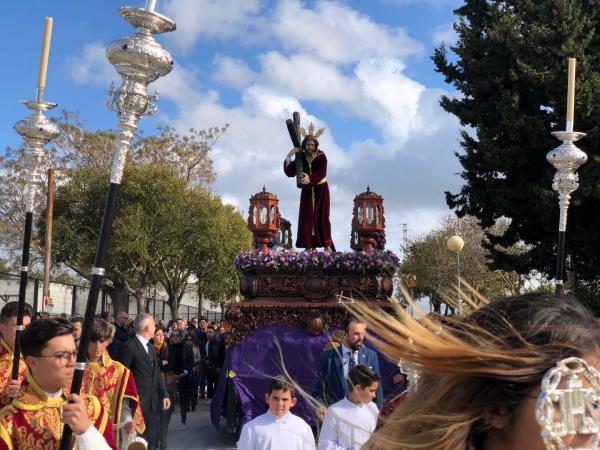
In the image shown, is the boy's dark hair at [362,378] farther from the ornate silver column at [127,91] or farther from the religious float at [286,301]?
the religious float at [286,301]

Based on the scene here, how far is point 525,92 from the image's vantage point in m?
20.8

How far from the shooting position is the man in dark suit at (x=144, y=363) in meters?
8.55

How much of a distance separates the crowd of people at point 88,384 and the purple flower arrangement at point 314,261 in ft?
6.30

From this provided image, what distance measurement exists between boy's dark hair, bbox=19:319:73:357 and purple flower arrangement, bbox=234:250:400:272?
8727 mm

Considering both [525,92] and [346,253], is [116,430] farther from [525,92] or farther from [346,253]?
[525,92]

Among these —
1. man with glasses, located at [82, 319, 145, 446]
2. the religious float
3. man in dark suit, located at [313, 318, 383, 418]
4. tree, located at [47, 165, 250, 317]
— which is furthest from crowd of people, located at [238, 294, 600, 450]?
tree, located at [47, 165, 250, 317]

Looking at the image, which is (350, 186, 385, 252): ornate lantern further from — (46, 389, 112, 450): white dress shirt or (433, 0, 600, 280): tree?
(46, 389, 112, 450): white dress shirt

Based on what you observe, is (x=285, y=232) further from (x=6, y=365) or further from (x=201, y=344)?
(x=6, y=365)

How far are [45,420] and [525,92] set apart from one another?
19244 millimetres

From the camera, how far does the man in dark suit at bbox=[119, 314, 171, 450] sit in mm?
8547

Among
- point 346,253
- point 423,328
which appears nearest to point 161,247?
point 346,253

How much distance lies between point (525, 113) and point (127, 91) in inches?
718

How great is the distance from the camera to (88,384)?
629 centimetres

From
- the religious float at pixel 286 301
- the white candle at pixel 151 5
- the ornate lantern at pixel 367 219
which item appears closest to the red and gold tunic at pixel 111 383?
the white candle at pixel 151 5
